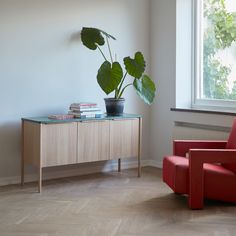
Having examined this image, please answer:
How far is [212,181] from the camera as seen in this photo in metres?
4.08

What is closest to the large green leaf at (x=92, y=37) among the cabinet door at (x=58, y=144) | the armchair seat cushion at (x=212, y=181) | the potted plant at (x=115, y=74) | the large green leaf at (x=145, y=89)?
the potted plant at (x=115, y=74)

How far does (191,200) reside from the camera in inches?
159

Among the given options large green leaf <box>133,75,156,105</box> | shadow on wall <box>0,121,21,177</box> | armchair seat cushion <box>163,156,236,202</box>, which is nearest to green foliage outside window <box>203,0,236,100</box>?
large green leaf <box>133,75,156,105</box>

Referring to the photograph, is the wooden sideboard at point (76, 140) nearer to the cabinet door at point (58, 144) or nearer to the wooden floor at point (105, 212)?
the cabinet door at point (58, 144)

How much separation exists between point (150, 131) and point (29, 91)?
71.1 inches

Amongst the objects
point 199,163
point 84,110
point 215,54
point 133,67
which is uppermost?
point 215,54

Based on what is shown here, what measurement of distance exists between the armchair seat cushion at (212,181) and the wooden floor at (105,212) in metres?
0.12

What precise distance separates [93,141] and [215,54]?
185cm

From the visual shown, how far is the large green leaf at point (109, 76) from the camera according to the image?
5.06 meters

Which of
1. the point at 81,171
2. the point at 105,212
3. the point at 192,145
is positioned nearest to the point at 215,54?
the point at 192,145

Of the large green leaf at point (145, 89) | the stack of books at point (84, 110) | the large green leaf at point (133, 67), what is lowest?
the stack of books at point (84, 110)

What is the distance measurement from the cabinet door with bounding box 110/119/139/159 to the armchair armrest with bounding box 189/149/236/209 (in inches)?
54.0

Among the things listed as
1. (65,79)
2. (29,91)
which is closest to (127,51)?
(65,79)

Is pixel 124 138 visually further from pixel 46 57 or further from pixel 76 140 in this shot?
pixel 46 57
